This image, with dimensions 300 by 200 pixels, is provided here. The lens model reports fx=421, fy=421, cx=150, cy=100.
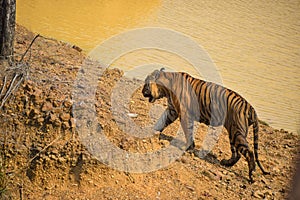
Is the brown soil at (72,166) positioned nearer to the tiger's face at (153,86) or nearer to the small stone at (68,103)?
the small stone at (68,103)

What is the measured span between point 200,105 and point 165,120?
0.53 meters

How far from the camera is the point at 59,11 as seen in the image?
41.9ft

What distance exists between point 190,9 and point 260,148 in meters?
9.54

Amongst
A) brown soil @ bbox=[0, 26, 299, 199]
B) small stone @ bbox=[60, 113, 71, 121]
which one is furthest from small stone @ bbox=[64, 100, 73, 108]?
small stone @ bbox=[60, 113, 71, 121]

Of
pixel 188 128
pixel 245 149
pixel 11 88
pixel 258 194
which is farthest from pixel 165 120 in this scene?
pixel 11 88

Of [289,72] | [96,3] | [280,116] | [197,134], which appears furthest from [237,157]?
[96,3]

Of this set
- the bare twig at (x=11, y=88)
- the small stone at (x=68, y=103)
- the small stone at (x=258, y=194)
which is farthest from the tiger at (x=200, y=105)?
the bare twig at (x=11, y=88)

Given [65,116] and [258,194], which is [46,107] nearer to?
[65,116]

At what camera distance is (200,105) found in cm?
555

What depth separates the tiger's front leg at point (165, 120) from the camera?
5652mm

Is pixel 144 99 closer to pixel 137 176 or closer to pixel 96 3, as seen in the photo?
pixel 137 176

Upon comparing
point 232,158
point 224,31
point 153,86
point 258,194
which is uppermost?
point 153,86

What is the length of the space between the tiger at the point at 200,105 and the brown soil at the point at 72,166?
0.33 m

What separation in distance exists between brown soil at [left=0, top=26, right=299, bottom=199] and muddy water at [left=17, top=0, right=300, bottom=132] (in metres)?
3.39
